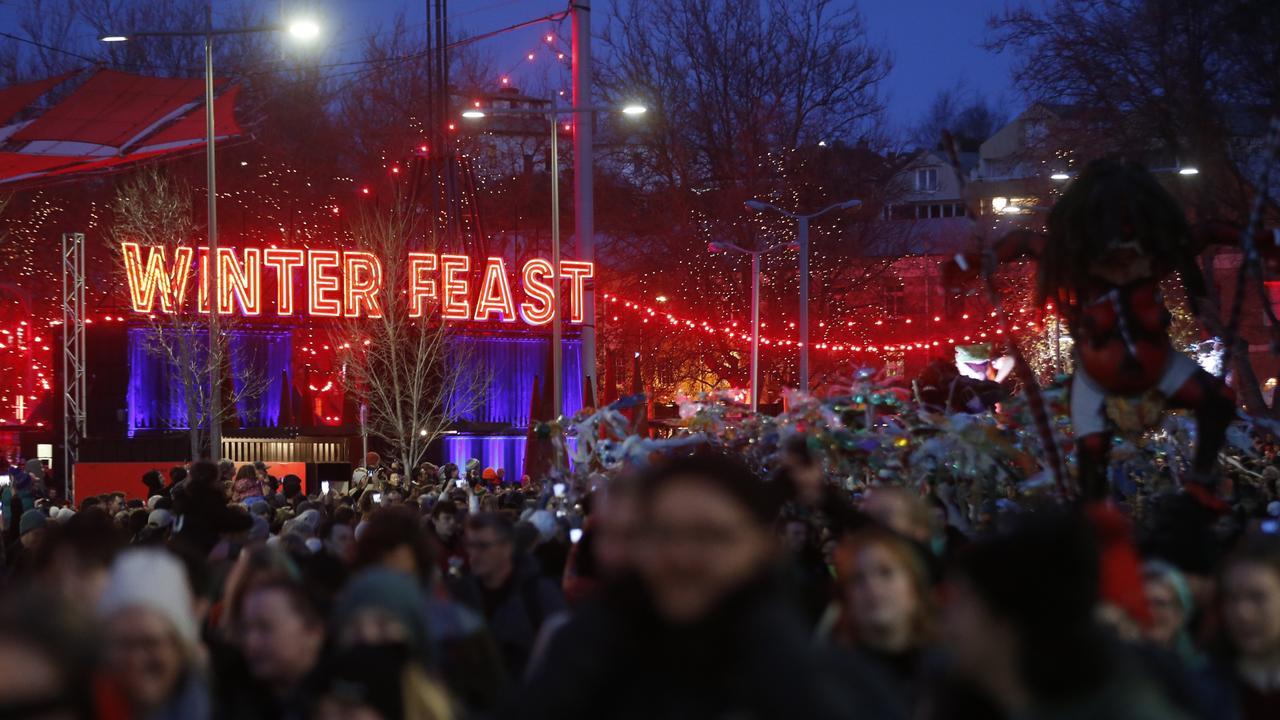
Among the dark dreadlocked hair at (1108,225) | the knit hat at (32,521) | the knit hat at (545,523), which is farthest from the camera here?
the knit hat at (32,521)

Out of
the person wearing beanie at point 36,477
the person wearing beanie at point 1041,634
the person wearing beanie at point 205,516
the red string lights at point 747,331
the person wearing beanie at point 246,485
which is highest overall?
the red string lights at point 747,331

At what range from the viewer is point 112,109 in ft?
107

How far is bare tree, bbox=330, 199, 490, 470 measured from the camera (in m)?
35.6

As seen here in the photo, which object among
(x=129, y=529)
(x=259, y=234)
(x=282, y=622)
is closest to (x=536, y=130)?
(x=259, y=234)

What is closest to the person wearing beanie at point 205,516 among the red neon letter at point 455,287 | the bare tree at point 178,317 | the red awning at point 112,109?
the bare tree at point 178,317

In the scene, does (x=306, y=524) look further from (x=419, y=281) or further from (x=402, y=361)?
(x=419, y=281)

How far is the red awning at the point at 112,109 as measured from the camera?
31797 mm

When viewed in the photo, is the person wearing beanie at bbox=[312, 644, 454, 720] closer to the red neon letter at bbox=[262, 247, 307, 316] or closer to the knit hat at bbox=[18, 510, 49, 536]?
the knit hat at bbox=[18, 510, 49, 536]

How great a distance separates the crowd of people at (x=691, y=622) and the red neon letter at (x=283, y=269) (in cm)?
3076

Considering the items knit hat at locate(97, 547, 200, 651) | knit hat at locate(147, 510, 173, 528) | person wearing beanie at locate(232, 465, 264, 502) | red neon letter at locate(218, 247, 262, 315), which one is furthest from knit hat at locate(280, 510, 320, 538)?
red neon letter at locate(218, 247, 262, 315)

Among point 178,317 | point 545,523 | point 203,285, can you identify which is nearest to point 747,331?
point 203,285

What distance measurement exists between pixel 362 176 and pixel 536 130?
7877 mm

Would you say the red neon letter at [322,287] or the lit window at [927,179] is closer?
the red neon letter at [322,287]

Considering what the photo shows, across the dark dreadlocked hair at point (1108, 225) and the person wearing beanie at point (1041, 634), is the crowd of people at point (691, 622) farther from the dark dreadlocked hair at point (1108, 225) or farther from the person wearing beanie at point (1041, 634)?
the dark dreadlocked hair at point (1108, 225)
